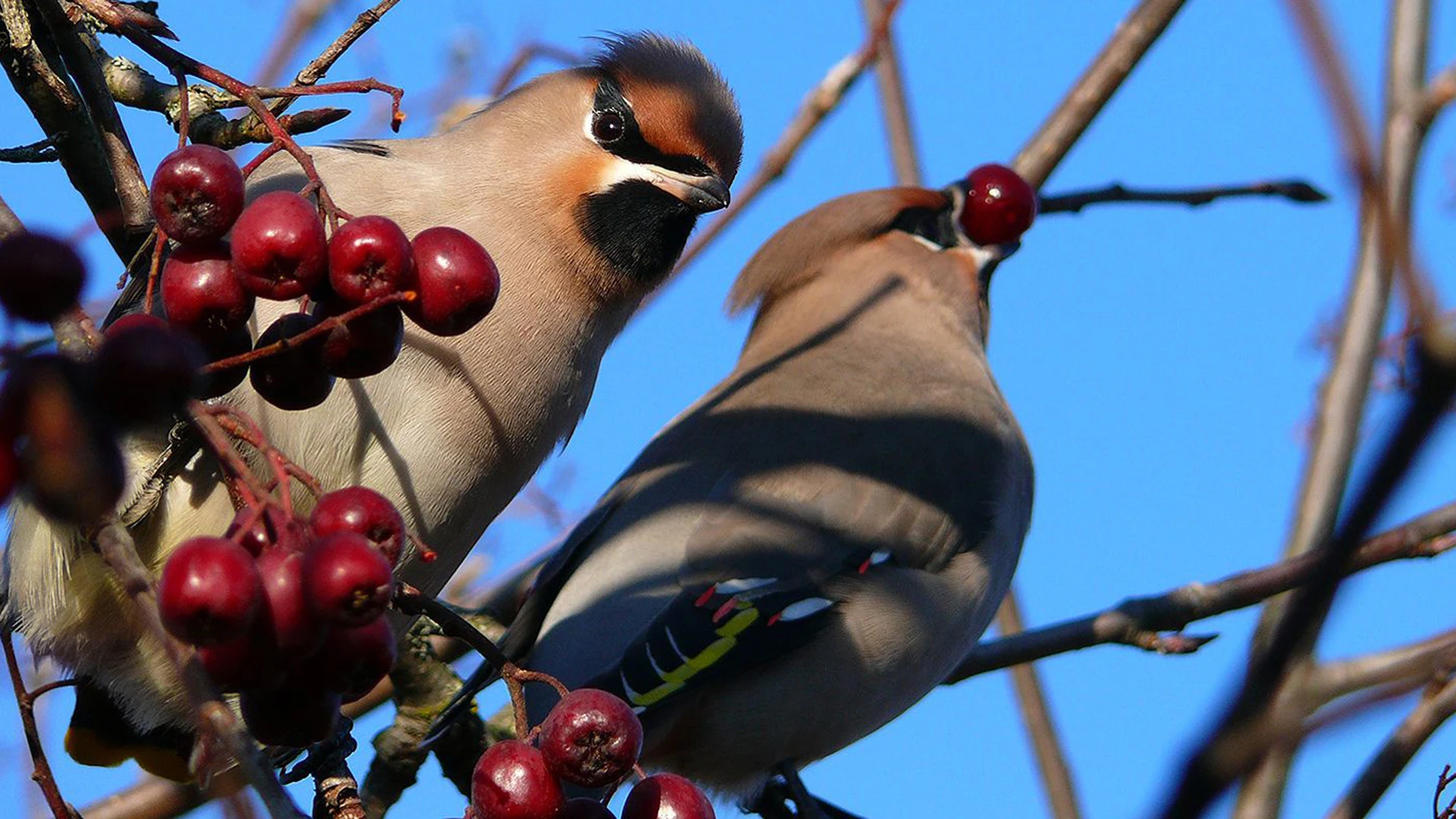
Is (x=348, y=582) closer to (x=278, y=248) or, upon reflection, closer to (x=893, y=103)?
(x=278, y=248)

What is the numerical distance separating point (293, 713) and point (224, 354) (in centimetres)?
37

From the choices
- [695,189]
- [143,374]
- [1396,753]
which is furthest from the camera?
[695,189]

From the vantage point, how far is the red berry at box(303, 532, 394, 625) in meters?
1.42

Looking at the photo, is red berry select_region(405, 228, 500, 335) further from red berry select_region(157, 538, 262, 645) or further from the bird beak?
the bird beak

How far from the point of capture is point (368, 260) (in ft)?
5.42

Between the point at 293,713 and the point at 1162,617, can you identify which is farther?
the point at 1162,617

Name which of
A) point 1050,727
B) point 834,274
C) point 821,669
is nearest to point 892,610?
point 821,669

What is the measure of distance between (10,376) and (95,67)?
40.7 inches

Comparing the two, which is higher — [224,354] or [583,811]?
[224,354]

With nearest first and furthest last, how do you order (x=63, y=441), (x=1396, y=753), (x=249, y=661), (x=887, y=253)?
Answer: (x=63, y=441)
(x=249, y=661)
(x=1396, y=753)
(x=887, y=253)

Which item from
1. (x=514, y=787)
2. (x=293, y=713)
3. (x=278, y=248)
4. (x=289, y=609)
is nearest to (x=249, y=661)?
(x=289, y=609)

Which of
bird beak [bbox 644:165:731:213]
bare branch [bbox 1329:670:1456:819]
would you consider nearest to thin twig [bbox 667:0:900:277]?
bird beak [bbox 644:165:731:213]

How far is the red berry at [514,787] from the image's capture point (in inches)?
65.2

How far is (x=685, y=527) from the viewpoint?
385cm
